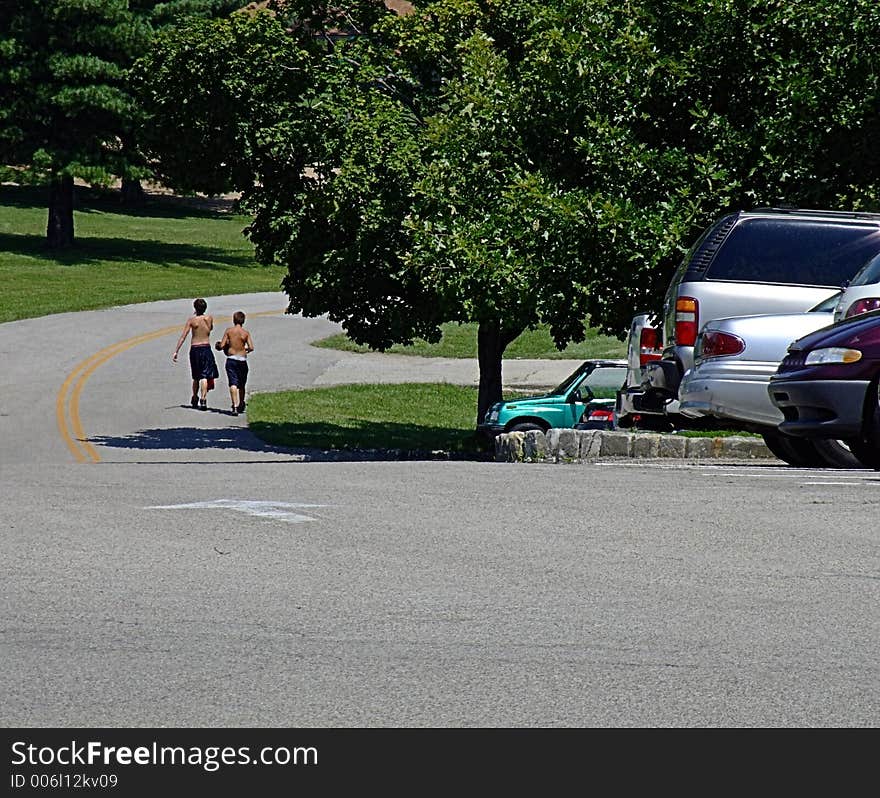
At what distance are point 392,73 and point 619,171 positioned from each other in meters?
5.83

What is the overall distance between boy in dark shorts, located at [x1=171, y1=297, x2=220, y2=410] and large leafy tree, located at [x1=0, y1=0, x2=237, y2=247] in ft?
72.9

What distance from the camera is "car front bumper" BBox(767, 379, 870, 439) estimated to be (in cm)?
1072

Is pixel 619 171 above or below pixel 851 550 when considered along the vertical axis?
above

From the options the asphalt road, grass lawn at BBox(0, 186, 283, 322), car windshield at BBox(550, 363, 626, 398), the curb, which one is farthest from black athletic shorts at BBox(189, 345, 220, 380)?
the asphalt road

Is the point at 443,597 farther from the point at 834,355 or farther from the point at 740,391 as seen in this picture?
the point at 740,391

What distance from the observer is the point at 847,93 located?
1680cm

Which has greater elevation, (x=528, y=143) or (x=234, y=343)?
(x=528, y=143)

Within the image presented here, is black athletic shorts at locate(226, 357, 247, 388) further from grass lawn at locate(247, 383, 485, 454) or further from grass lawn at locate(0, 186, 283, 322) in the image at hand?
grass lawn at locate(0, 186, 283, 322)

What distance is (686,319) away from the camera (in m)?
12.2

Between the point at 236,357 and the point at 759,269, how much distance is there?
14.7m

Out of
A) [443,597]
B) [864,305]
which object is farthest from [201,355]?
[443,597]

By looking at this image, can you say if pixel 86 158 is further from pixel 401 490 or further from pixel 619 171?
pixel 401 490
